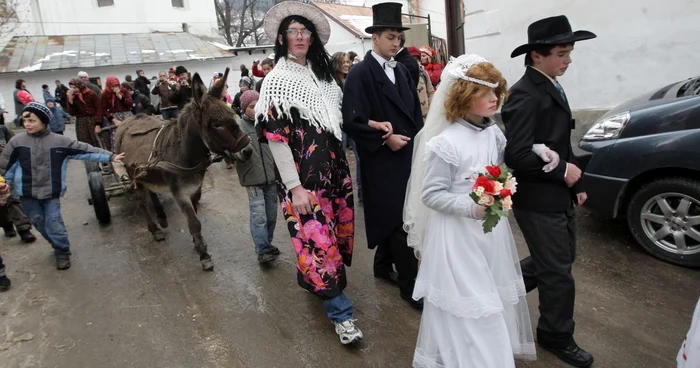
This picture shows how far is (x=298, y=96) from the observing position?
2.88 m

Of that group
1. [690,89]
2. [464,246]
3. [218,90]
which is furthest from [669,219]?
[218,90]

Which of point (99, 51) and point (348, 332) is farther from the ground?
point (99, 51)

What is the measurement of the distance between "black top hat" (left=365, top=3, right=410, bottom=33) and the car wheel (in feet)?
8.86

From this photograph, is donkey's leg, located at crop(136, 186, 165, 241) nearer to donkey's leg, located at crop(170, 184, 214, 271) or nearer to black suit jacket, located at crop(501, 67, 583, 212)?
donkey's leg, located at crop(170, 184, 214, 271)

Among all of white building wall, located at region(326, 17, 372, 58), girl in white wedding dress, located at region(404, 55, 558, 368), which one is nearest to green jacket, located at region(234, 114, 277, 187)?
girl in white wedding dress, located at region(404, 55, 558, 368)

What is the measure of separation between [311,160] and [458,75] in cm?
112

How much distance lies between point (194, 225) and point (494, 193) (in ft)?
11.3

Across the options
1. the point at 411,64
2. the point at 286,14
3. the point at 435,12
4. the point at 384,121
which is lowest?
the point at 384,121

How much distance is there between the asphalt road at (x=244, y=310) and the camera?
307 cm

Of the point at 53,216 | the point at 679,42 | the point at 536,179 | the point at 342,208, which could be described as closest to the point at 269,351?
the point at 342,208

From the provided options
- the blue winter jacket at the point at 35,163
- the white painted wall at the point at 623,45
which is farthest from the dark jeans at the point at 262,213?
the white painted wall at the point at 623,45

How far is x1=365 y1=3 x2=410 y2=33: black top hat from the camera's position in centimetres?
309

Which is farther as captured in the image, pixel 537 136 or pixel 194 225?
pixel 194 225

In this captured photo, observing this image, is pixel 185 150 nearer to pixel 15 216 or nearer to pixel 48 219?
pixel 48 219
